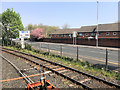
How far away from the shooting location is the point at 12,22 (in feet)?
86.8

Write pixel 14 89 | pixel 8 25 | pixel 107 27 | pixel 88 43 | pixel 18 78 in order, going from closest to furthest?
pixel 14 89 < pixel 18 78 < pixel 8 25 < pixel 88 43 < pixel 107 27

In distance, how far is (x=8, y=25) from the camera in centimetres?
2666

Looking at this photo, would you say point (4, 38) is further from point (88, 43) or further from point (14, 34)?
point (88, 43)

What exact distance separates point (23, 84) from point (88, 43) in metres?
30.7

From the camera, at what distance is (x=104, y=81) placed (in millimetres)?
6031

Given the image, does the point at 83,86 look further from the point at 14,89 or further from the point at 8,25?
the point at 8,25

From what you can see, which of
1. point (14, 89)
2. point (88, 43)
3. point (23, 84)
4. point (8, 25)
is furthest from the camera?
point (88, 43)

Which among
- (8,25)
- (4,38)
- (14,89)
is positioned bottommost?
(14,89)

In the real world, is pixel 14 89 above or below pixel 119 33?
below

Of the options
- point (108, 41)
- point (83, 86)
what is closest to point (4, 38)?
point (108, 41)

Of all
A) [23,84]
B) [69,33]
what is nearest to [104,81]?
[23,84]

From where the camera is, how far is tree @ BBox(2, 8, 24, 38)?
26.2 m

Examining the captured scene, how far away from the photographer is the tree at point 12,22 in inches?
1031

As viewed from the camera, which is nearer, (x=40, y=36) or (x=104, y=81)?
(x=104, y=81)
